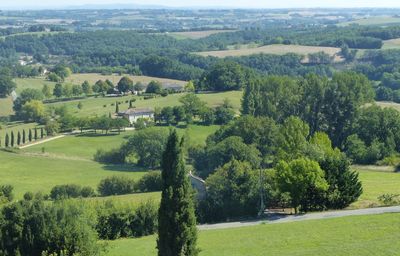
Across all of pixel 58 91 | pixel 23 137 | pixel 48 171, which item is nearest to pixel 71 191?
pixel 48 171

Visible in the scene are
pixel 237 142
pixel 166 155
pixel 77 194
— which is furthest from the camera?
pixel 237 142

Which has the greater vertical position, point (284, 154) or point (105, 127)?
point (284, 154)

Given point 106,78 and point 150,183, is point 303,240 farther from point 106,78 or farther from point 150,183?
point 106,78

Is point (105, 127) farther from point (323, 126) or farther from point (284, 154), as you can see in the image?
point (284, 154)

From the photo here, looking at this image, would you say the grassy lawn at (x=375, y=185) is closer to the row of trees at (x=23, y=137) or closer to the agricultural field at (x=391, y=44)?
the row of trees at (x=23, y=137)

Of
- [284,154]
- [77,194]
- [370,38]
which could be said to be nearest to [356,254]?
[284,154]

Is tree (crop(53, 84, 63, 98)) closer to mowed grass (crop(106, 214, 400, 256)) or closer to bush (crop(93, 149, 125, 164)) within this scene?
bush (crop(93, 149, 125, 164))

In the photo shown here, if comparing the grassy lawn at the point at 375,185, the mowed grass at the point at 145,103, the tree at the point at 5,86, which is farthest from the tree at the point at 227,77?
the grassy lawn at the point at 375,185
